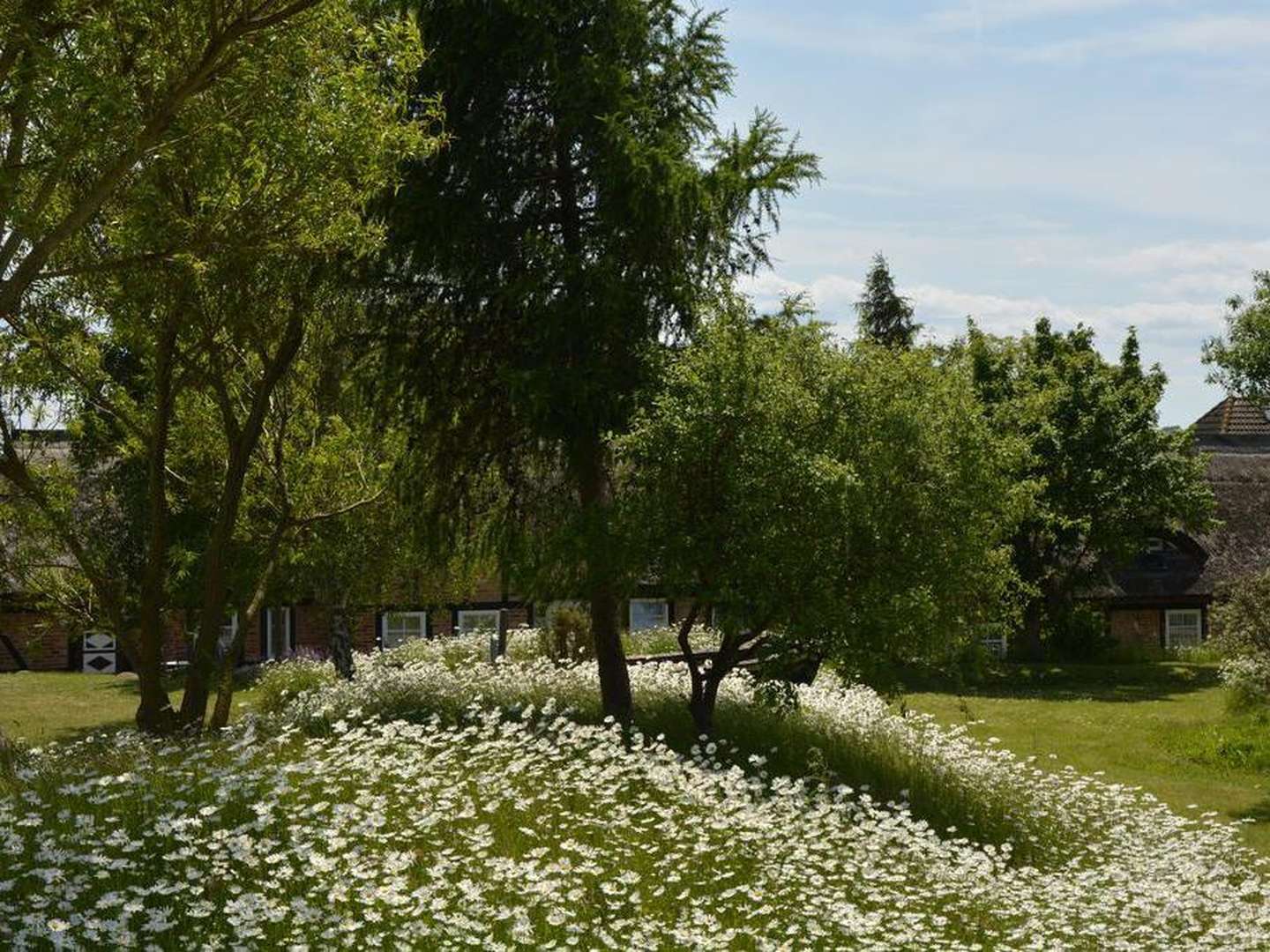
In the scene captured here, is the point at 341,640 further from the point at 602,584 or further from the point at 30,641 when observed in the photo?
the point at 30,641

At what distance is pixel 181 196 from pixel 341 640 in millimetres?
12840

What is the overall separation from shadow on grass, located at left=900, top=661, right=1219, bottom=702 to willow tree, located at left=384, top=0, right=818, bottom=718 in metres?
13.9

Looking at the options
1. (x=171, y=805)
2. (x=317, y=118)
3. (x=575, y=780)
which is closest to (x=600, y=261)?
(x=317, y=118)

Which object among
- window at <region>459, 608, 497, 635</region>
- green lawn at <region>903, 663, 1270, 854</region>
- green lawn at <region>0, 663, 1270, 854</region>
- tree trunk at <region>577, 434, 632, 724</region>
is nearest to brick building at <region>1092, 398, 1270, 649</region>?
green lawn at <region>0, 663, 1270, 854</region>

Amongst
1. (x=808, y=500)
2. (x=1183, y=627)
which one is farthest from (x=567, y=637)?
(x=1183, y=627)

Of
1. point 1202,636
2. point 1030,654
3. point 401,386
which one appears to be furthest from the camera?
point 1202,636

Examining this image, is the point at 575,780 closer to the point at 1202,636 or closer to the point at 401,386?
the point at 401,386

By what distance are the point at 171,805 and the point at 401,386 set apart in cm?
915

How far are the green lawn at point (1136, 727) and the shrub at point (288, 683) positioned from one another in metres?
11.0

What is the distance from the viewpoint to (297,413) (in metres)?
19.9

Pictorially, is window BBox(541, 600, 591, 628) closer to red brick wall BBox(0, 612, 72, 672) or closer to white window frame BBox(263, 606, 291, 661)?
white window frame BBox(263, 606, 291, 661)

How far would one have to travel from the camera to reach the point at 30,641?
126ft

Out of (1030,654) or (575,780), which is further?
(1030,654)

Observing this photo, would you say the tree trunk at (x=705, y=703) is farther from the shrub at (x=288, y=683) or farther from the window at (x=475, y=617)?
the window at (x=475, y=617)
